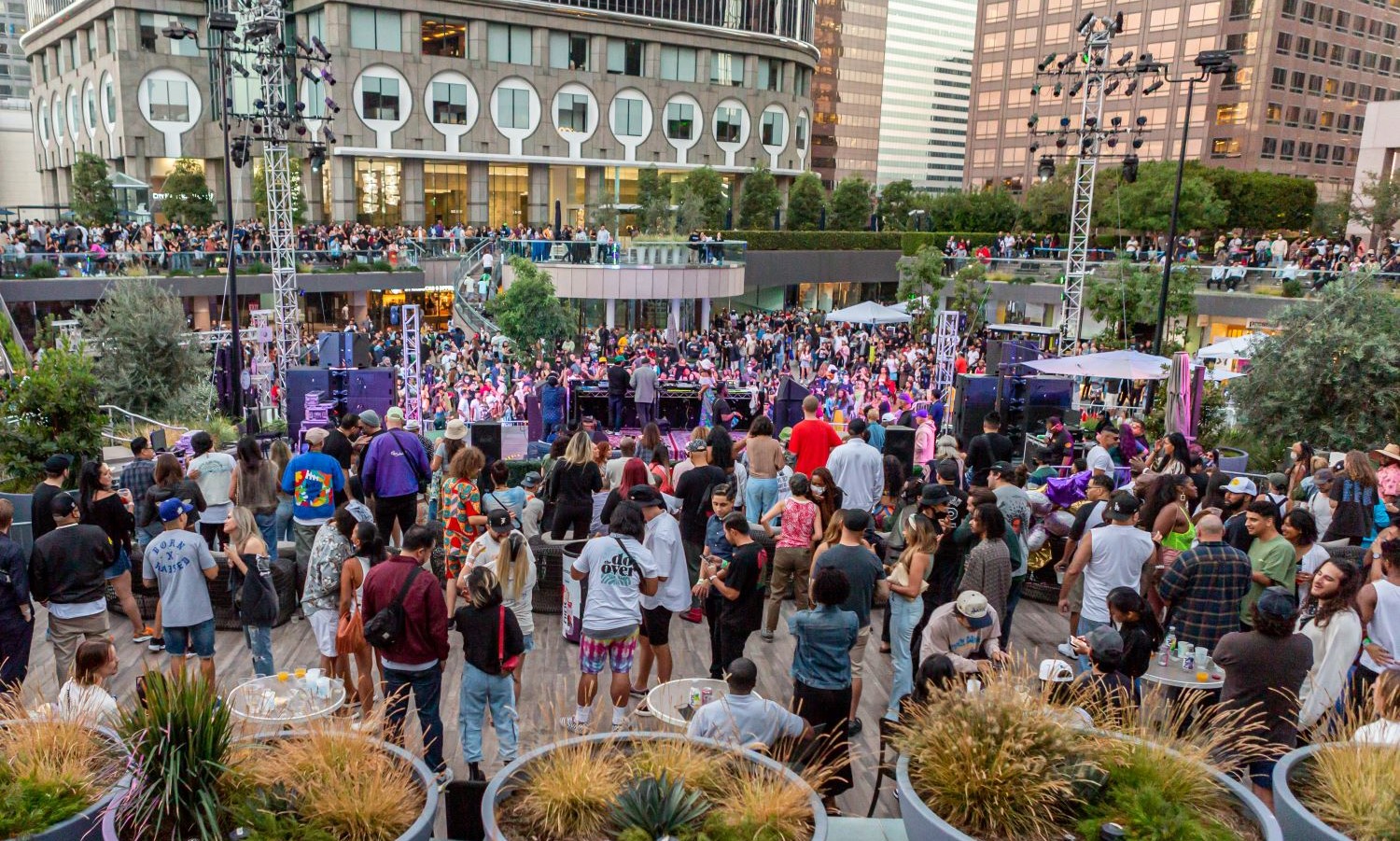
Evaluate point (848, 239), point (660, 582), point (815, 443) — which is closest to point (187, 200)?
point (848, 239)

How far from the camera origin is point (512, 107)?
48344mm

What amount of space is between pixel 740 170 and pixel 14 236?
124ft

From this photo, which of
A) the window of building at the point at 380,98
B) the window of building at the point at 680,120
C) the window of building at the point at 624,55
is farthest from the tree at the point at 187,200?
the window of building at the point at 680,120

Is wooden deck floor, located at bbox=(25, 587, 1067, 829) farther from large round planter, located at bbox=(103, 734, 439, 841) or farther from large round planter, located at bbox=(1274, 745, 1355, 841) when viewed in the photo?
large round planter, located at bbox=(1274, 745, 1355, 841)

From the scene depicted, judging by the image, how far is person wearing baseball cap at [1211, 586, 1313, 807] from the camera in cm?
432

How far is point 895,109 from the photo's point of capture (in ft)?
490

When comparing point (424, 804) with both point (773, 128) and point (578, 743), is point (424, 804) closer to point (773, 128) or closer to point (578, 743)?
point (578, 743)

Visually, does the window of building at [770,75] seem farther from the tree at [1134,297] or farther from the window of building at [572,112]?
the tree at [1134,297]

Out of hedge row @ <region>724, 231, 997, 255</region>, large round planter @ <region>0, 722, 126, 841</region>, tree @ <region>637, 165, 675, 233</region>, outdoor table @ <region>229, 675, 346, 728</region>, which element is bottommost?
outdoor table @ <region>229, 675, 346, 728</region>

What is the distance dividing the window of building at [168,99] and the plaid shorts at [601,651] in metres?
55.3

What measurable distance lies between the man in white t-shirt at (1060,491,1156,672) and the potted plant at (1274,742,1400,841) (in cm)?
244

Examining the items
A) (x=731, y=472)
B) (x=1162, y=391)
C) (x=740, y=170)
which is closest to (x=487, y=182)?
(x=740, y=170)

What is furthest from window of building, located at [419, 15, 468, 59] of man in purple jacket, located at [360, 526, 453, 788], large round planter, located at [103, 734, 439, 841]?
large round planter, located at [103, 734, 439, 841]

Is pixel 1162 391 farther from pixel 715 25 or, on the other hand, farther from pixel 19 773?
pixel 715 25
